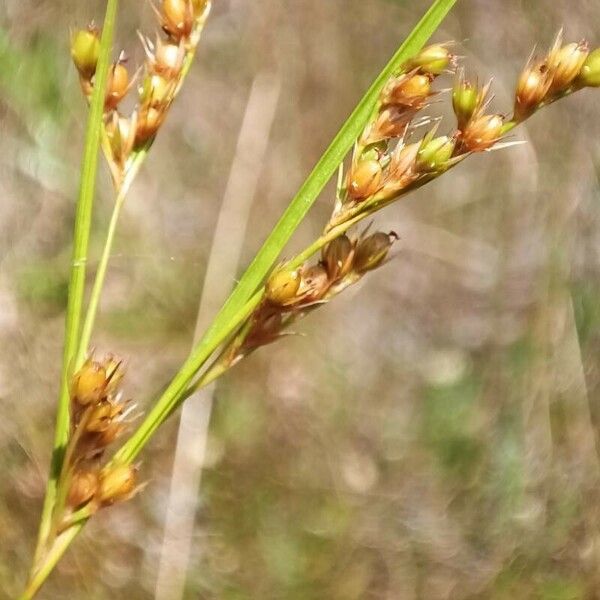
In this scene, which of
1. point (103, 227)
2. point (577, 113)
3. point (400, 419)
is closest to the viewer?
point (103, 227)

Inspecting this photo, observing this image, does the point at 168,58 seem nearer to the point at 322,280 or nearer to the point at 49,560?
the point at 322,280

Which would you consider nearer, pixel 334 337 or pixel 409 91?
pixel 409 91

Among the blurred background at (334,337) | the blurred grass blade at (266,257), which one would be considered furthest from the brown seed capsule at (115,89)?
the blurred background at (334,337)

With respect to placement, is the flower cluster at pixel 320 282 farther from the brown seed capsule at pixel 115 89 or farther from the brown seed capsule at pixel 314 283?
the brown seed capsule at pixel 115 89

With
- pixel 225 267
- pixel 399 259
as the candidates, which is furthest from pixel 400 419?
pixel 225 267

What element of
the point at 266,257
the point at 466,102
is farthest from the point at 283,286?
the point at 466,102

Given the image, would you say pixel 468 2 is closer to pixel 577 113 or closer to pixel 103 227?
pixel 577 113
